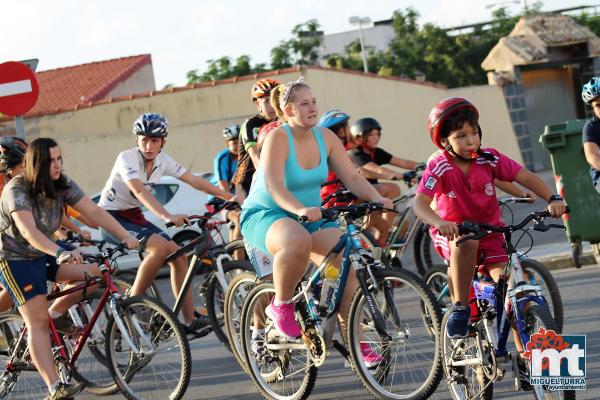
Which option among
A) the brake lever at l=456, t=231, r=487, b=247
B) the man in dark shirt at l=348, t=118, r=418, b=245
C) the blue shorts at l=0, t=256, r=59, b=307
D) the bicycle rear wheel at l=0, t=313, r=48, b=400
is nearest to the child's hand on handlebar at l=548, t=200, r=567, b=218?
the brake lever at l=456, t=231, r=487, b=247

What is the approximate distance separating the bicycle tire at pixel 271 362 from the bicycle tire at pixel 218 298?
4.55ft

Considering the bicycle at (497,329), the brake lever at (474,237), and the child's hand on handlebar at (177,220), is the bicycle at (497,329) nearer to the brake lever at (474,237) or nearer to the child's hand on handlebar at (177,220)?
the brake lever at (474,237)

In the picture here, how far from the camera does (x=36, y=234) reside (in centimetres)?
741

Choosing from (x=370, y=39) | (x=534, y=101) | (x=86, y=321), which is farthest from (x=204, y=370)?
(x=370, y=39)

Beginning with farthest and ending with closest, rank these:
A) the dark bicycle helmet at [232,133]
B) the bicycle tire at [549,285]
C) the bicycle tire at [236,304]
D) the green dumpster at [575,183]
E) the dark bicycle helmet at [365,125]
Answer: the dark bicycle helmet at [365,125] → the green dumpster at [575,183] → the dark bicycle helmet at [232,133] → the bicycle tire at [236,304] → the bicycle tire at [549,285]

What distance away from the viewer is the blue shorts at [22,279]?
24.8 ft

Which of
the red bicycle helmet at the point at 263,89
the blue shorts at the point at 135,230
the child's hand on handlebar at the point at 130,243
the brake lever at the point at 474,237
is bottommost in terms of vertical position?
the blue shorts at the point at 135,230

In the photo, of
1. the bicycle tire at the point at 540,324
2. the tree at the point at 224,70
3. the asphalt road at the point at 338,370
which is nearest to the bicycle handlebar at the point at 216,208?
the asphalt road at the point at 338,370

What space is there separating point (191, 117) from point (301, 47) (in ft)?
84.9

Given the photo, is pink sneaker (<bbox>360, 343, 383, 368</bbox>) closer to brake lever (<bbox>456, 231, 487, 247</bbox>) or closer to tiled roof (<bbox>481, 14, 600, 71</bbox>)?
brake lever (<bbox>456, 231, 487, 247</bbox>)

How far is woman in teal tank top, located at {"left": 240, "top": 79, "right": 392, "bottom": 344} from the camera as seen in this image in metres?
6.90

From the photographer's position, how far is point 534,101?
32812mm

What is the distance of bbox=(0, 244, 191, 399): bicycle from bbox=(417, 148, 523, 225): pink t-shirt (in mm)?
2035

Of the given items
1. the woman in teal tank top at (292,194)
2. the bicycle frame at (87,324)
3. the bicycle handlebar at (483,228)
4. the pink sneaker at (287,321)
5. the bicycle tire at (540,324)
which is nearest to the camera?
the bicycle tire at (540,324)
